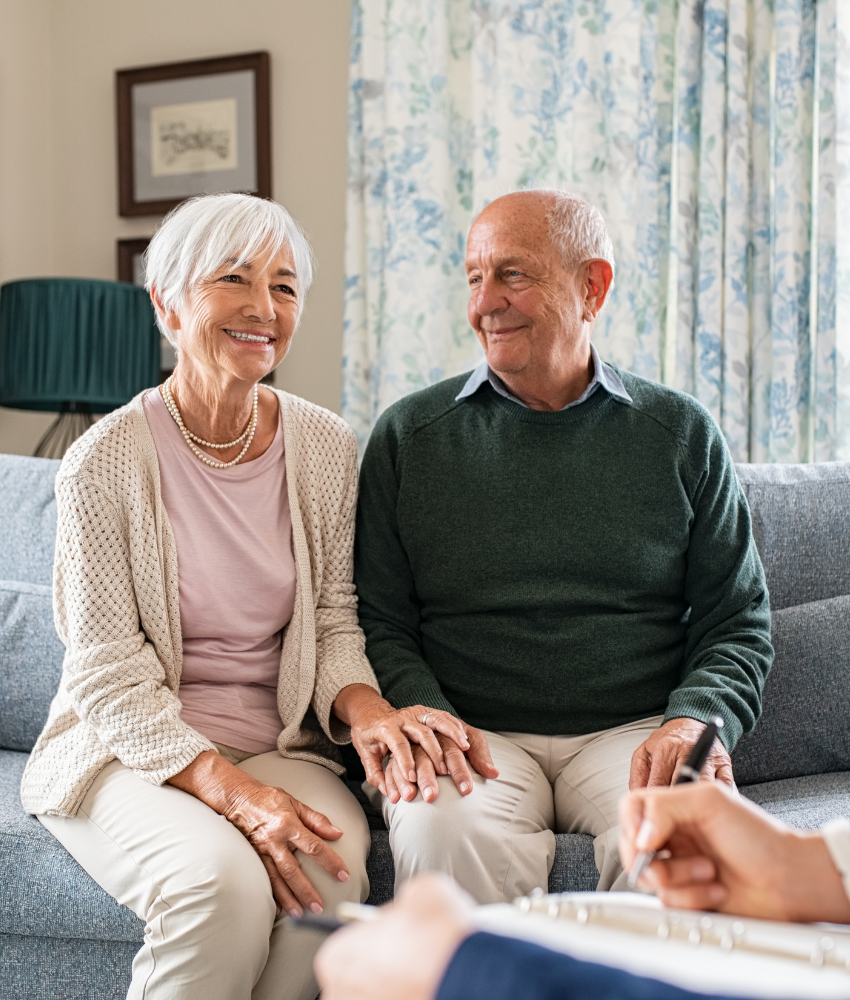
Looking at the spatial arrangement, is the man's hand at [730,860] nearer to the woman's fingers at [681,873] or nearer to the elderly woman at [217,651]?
the woman's fingers at [681,873]

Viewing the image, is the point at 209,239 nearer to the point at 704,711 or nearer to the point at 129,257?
the point at 704,711

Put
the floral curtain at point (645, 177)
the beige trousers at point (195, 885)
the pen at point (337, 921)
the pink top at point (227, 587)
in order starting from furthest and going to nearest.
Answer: the floral curtain at point (645, 177) → the pink top at point (227, 587) → the beige trousers at point (195, 885) → the pen at point (337, 921)

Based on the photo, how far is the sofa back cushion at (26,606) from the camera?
1765 millimetres

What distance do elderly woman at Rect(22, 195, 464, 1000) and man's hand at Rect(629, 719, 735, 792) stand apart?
26cm

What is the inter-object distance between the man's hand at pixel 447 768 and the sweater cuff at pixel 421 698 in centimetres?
8

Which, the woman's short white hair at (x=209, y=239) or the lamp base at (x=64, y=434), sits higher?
the woman's short white hair at (x=209, y=239)

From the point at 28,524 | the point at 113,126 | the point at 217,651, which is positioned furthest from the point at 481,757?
the point at 113,126

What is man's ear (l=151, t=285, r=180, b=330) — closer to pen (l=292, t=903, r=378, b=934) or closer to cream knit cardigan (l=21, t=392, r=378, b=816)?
cream knit cardigan (l=21, t=392, r=378, b=816)

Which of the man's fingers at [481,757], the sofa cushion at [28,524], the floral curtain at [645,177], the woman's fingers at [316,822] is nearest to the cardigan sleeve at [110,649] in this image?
the woman's fingers at [316,822]

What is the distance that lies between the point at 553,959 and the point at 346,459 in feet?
3.85

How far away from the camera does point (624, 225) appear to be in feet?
7.97

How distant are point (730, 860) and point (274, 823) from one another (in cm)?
66

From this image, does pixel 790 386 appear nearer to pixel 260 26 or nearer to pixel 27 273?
pixel 260 26

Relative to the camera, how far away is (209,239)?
4.91 feet
